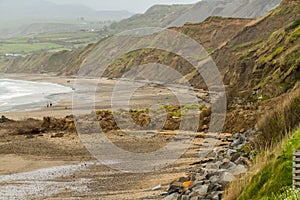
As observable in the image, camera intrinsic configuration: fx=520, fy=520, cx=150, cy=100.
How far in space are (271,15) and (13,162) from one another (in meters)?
62.3

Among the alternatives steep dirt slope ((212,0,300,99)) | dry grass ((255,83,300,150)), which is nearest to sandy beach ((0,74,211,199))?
Answer: dry grass ((255,83,300,150))

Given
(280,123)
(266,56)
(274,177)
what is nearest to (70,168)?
(280,123)

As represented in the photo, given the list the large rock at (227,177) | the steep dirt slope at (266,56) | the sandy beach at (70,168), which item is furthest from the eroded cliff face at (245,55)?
the large rock at (227,177)

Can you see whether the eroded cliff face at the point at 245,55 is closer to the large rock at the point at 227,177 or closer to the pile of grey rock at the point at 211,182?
the pile of grey rock at the point at 211,182

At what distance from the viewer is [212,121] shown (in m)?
30.2

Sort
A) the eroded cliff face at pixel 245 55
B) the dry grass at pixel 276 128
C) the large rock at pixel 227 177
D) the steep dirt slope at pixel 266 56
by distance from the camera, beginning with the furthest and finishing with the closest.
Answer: the eroded cliff face at pixel 245 55, the steep dirt slope at pixel 266 56, the large rock at pixel 227 177, the dry grass at pixel 276 128

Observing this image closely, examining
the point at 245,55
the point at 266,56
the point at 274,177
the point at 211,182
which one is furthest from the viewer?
the point at 245,55

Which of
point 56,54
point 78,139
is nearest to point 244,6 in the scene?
point 56,54

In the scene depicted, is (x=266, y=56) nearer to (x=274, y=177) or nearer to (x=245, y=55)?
(x=245, y=55)

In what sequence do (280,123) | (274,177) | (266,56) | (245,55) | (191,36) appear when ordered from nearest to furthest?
1. (274,177)
2. (280,123)
3. (266,56)
4. (245,55)
5. (191,36)

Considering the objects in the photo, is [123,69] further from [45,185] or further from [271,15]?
[45,185]

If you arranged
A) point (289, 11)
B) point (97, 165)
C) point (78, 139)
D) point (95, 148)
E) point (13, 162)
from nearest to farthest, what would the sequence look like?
point (97, 165) < point (13, 162) < point (95, 148) < point (78, 139) < point (289, 11)

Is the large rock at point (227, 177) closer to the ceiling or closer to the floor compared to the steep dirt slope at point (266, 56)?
closer to the floor

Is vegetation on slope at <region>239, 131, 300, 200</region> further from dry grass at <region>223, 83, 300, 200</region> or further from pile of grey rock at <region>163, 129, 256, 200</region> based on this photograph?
pile of grey rock at <region>163, 129, 256, 200</region>
